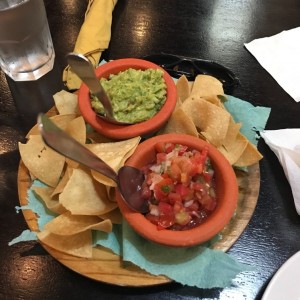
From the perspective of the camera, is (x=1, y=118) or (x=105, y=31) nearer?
(x=1, y=118)

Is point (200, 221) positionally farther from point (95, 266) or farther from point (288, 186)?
point (288, 186)

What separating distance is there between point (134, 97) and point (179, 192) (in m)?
0.35

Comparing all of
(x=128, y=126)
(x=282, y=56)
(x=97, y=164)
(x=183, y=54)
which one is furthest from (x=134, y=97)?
(x=282, y=56)

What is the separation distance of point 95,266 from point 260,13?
141 cm

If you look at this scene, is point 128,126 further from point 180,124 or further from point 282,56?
point 282,56

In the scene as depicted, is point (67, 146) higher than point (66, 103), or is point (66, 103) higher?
point (67, 146)

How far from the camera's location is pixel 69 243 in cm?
102

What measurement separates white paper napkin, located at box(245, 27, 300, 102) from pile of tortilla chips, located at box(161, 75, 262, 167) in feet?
1.31

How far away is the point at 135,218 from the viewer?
3.18 feet

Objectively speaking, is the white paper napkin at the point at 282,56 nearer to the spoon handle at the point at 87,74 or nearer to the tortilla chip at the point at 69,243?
the spoon handle at the point at 87,74

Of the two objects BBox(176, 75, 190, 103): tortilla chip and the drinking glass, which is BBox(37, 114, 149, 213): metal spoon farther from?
the drinking glass

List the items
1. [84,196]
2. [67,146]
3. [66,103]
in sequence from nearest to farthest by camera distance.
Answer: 1. [67,146]
2. [84,196]
3. [66,103]

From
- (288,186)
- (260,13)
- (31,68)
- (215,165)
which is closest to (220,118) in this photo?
(215,165)

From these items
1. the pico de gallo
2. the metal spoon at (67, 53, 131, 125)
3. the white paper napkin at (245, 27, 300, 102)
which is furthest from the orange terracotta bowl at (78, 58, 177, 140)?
the white paper napkin at (245, 27, 300, 102)
